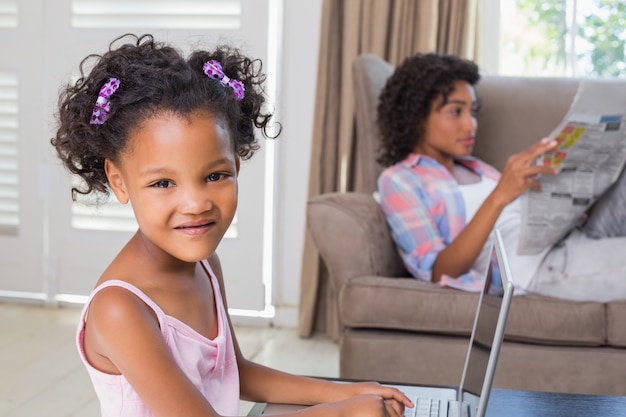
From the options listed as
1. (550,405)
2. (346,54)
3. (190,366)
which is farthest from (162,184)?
(346,54)

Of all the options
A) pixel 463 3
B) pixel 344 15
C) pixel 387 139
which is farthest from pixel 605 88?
pixel 344 15

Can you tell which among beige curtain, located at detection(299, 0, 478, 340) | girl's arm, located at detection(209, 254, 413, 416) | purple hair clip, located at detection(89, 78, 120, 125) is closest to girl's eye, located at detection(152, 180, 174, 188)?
purple hair clip, located at detection(89, 78, 120, 125)

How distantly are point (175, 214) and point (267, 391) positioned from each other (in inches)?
13.1

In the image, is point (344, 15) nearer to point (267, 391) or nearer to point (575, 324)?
point (575, 324)

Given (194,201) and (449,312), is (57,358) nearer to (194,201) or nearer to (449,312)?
(449,312)

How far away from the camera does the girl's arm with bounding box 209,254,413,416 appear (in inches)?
39.9

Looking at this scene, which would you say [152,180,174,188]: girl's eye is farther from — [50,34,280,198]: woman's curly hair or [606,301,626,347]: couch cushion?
[606,301,626,347]: couch cushion

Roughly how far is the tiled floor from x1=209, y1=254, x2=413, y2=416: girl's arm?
4.06 feet

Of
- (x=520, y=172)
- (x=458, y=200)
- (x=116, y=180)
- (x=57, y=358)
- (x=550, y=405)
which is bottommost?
(x=57, y=358)

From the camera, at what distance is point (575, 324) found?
2.00 meters

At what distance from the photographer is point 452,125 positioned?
2400 millimetres

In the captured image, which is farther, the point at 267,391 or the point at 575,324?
the point at 575,324

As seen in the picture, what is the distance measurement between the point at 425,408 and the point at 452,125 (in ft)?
4.47

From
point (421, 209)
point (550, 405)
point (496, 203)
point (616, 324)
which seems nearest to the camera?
point (550, 405)
